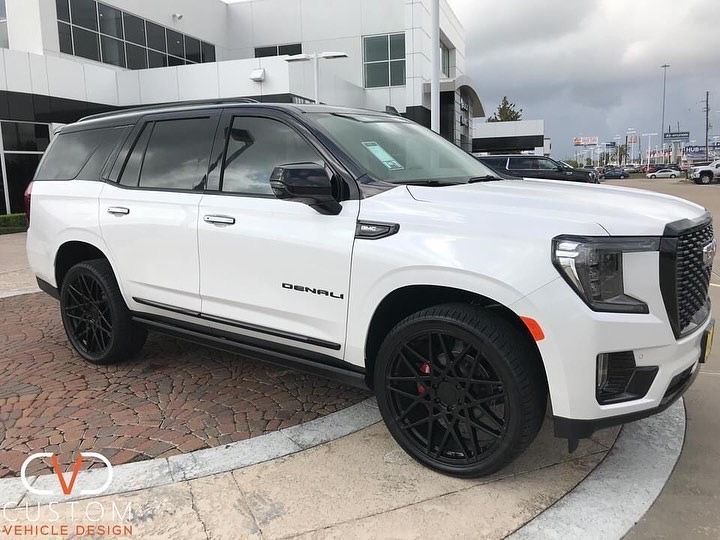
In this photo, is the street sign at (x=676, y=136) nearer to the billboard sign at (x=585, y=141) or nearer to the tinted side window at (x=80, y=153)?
the billboard sign at (x=585, y=141)

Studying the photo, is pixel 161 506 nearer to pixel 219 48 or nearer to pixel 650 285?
pixel 650 285

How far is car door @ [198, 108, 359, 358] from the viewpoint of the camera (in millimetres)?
3271

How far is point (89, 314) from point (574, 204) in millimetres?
3717

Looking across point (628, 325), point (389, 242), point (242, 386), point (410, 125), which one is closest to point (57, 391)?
point (242, 386)

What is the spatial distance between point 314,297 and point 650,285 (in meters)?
1.65

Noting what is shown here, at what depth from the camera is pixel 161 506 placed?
2920 mm

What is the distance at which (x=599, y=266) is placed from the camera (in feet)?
8.46

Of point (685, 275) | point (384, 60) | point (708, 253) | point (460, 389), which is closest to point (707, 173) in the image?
point (384, 60)

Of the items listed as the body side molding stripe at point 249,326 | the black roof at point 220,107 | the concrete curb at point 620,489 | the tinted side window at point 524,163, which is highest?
the black roof at point 220,107

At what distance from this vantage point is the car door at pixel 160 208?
3.96 metres

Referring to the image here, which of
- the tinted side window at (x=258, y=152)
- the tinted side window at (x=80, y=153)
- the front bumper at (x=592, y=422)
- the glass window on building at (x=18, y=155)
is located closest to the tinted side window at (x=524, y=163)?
the glass window on building at (x=18, y=155)

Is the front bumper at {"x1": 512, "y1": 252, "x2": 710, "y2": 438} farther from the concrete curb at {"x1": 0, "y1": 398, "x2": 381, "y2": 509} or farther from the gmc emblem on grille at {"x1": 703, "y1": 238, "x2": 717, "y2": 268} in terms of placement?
the concrete curb at {"x1": 0, "y1": 398, "x2": 381, "y2": 509}

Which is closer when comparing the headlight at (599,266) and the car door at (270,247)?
the headlight at (599,266)

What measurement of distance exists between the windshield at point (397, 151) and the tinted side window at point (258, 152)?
197 mm
